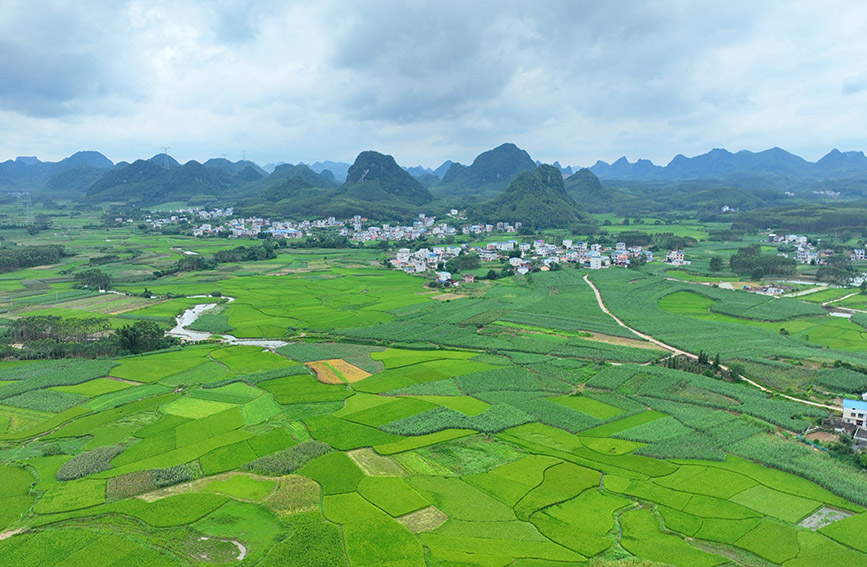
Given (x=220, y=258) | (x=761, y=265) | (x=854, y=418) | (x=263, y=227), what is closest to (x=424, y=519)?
(x=854, y=418)

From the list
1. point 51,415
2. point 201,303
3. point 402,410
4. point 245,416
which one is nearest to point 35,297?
point 201,303

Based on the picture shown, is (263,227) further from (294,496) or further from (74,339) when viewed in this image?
(294,496)

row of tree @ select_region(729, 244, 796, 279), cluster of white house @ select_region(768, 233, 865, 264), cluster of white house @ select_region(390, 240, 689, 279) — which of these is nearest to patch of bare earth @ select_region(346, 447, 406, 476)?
cluster of white house @ select_region(390, 240, 689, 279)

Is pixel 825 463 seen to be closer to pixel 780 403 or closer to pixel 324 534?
pixel 780 403

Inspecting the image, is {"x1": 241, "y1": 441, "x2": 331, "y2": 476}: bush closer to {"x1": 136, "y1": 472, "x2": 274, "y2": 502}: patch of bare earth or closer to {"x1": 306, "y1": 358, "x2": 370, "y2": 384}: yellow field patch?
{"x1": 136, "y1": 472, "x2": 274, "y2": 502}: patch of bare earth

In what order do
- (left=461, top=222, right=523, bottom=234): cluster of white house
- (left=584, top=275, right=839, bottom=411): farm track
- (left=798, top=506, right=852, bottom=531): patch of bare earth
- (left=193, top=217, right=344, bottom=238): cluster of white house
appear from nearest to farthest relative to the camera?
1. (left=798, top=506, right=852, bottom=531): patch of bare earth
2. (left=584, top=275, right=839, bottom=411): farm track
3. (left=193, top=217, right=344, bottom=238): cluster of white house
4. (left=461, top=222, right=523, bottom=234): cluster of white house

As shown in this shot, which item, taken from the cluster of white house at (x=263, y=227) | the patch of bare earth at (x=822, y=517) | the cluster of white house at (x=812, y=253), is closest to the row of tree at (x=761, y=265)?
the cluster of white house at (x=812, y=253)
